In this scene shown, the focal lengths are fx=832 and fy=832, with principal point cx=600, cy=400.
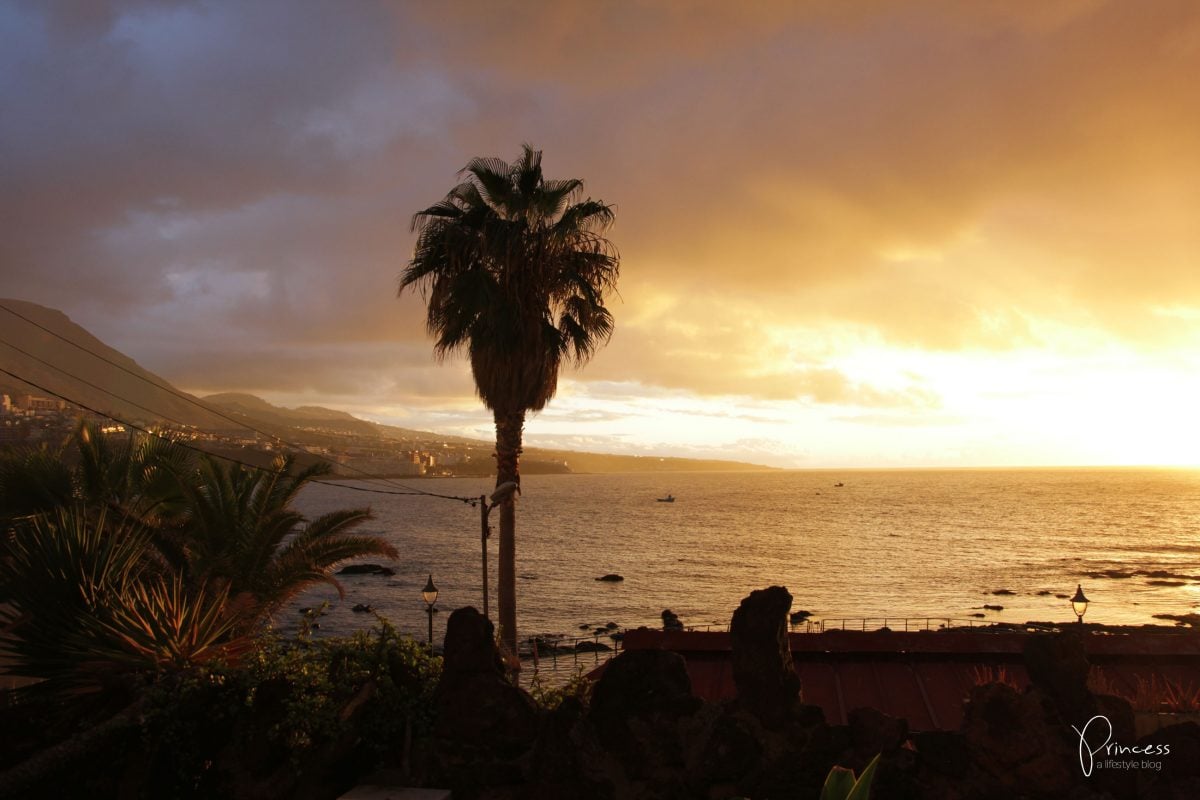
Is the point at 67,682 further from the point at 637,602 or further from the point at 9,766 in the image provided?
the point at 637,602

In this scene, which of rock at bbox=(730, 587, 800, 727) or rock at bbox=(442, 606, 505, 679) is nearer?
rock at bbox=(730, 587, 800, 727)

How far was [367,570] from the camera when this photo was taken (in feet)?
288

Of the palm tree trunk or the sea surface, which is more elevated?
the palm tree trunk

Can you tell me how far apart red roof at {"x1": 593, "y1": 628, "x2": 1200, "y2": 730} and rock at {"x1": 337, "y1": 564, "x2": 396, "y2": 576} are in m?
71.9

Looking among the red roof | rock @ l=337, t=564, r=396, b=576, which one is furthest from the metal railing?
rock @ l=337, t=564, r=396, b=576

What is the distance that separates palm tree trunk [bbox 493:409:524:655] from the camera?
16.9 m

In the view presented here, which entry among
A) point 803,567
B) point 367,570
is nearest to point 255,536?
Answer: point 367,570

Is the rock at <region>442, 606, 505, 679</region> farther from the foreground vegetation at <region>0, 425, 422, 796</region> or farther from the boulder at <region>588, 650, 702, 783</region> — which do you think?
the boulder at <region>588, 650, 702, 783</region>

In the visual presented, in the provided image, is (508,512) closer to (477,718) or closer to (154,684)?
(154,684)

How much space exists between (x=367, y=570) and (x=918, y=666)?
77071 mm

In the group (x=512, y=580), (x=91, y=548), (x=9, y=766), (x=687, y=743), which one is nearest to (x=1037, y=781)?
(x=687, y=743)

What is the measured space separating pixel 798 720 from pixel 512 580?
10.6 meters

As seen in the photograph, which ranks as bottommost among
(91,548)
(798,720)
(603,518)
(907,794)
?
(603,518)

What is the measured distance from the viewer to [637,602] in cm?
Answer: 6856
